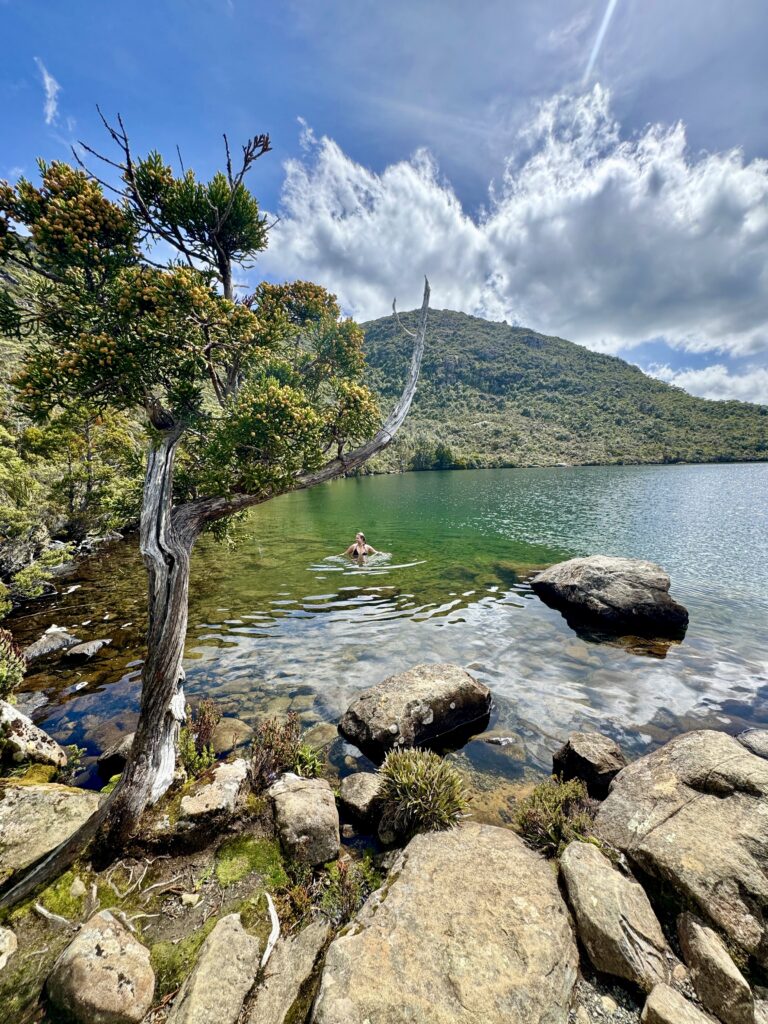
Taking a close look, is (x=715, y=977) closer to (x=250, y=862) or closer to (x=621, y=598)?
(x=250, y=862)

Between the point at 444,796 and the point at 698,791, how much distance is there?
13.9 feet

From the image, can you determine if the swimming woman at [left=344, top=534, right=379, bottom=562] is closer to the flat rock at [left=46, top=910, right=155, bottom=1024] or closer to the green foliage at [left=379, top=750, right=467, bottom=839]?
the green foliage at [left=379, top=750, right=467, bottom=839]

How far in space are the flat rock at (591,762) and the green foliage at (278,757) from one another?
542cm

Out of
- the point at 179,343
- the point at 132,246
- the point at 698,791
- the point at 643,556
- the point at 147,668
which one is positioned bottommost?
the point at 643,556

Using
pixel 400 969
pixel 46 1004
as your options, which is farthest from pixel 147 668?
pixel 400 969

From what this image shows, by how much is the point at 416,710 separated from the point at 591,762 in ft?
12.8

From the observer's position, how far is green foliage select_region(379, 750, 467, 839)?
263 inches

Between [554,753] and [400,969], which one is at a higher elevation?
[400,969]

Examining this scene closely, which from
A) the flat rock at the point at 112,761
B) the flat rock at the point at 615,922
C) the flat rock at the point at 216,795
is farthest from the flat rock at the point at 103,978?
the flat rock at the point at 615,922

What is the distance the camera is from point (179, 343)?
702 cm

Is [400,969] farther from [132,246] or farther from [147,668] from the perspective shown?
[132,246]

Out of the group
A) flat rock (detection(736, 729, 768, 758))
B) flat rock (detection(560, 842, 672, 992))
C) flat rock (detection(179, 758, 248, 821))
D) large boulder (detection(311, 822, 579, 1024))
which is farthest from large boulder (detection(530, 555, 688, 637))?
flat rock (detection(179, 758, 248, 821))

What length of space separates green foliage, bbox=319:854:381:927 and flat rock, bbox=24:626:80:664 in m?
13.5

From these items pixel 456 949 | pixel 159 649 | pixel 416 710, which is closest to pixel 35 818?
pixel 159 649
